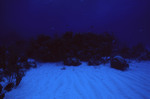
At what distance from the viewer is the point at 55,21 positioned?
87.3ft

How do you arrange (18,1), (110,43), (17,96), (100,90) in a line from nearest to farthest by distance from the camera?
(17,96)
(100,90)
(110,43)
(18,1)

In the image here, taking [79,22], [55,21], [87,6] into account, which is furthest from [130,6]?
[55,21]

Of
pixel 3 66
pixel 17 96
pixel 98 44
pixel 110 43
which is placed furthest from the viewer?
pixel 110 43

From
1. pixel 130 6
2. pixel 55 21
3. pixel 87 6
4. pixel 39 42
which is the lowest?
pixel 39 42

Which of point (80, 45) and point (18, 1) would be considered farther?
point (18, 1)

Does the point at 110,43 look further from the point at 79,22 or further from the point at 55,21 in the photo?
the point at 79,22

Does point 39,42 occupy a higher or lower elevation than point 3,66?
A: higher

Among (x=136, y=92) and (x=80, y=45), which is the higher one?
(x=80, y=45)

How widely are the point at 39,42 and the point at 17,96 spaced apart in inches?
242

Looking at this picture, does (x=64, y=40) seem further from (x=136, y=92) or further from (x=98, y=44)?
(x=136, y=92)

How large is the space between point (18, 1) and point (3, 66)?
2689 centimetres

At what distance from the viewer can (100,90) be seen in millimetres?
2490

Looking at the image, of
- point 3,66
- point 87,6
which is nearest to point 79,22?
point 87,6

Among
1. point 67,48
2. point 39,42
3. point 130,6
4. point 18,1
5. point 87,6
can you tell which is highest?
point 130,6
